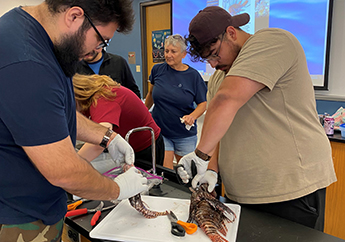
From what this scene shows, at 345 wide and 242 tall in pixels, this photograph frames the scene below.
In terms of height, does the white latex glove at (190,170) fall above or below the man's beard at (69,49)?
below

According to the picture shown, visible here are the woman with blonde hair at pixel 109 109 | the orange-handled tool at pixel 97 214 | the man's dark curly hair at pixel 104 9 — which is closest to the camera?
the man's dark curly hair at pixel 104 9

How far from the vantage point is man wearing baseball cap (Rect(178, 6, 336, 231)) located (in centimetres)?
102

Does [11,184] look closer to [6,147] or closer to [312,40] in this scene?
[6,147]

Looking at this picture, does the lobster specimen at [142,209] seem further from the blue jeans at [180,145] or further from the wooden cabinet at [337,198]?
the wooden cabinet at [337,198]

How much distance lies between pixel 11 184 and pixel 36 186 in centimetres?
7

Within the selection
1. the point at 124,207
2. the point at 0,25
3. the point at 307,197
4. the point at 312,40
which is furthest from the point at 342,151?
the point at 0,25

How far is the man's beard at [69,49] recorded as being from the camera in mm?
849

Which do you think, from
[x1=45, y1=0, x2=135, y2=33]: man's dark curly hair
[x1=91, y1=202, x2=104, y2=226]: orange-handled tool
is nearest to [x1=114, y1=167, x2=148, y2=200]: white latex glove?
[x1=91, y1=202, x2=104, y2=226]: orange-handled tool

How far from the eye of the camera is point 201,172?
1.16m

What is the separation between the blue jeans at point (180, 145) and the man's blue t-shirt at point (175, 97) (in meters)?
0.04

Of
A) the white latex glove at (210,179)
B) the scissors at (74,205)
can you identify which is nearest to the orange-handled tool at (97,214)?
the scissors at (74,205)

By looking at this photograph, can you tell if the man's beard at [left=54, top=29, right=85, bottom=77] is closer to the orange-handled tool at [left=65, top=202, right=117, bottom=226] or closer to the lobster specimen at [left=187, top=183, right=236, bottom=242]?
the orange-handled tool at [left=65, top=202, right=117, bottom=226]

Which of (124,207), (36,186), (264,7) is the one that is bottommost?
(124,207)

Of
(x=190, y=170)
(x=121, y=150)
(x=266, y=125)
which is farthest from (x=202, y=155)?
(x=121, y=150)
